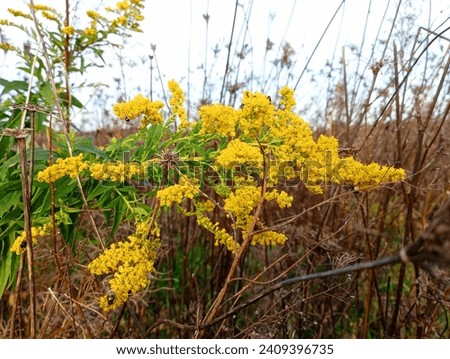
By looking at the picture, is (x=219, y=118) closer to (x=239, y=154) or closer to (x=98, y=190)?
(x=239, y=154)

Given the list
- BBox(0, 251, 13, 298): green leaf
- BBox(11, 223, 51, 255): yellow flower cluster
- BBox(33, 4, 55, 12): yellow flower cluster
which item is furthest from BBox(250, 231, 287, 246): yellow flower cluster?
BBox(33, 4, 55, 12): yellow flower cluster

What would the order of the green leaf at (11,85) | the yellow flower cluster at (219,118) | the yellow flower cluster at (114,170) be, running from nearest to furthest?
the yellow flower cluster at (219,118) → the yellow flower cluster at (114,170) → the green leaf at (11,85)

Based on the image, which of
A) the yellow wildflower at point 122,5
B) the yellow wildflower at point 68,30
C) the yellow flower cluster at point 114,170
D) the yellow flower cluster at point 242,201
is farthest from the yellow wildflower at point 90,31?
the yellow flower cluster at point 242,201

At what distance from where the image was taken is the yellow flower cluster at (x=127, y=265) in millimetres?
1338

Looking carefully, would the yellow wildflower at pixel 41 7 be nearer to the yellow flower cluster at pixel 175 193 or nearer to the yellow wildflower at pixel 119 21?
the yellow wildflower at pixel 119 21

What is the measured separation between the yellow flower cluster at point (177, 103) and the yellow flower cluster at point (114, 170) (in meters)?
0.20

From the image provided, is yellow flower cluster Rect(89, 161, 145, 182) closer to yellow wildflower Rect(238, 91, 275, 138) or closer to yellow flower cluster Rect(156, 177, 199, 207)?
yellow flower cluster Rect(156, 177, 199, 207)

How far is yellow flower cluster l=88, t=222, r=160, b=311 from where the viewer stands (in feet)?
4.39

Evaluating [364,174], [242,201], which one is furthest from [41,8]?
[364,174]

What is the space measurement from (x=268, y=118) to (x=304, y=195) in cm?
184

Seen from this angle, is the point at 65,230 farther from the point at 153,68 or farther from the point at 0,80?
the point at 153,68

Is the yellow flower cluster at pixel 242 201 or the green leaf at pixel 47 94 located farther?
the green leaf at pixel 47 94

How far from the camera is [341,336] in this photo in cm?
257
